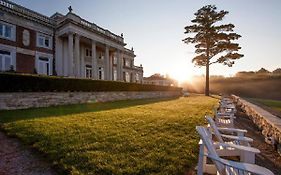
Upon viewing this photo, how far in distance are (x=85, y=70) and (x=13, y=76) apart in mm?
17735

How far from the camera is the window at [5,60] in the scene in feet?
64.0

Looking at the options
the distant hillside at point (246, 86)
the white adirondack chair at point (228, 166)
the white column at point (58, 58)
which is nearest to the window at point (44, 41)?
the white column at point (58, 58)

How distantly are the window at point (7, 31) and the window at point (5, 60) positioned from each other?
5.08 feet

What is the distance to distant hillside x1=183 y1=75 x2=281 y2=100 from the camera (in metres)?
45.2

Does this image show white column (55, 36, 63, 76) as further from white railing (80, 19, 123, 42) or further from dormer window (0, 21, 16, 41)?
dormer window (0, 21, 16, 41)

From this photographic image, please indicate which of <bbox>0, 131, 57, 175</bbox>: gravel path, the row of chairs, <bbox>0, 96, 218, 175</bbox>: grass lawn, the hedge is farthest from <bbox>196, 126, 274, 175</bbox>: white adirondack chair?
the hedge

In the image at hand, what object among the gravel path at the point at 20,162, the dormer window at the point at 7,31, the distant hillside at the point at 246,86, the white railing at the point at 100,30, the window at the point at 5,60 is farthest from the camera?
the distant hillside at the point at 246,86

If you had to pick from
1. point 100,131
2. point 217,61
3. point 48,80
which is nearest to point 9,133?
point 100,131

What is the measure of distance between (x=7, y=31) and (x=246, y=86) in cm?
4850

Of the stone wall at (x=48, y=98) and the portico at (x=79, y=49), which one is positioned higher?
the portico at (x=79, y=49)

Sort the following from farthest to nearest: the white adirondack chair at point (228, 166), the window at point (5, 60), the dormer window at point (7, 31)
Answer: the window at point (5, 60)
the dormer window at point (7, 31)
the white adirondack chair at point (228, 166)

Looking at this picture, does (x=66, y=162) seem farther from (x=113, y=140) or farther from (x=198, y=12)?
(x=198, y=12)

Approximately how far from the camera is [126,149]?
477 cm

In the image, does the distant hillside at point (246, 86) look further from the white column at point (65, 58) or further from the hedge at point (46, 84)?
the hedge at point (46, 84)
